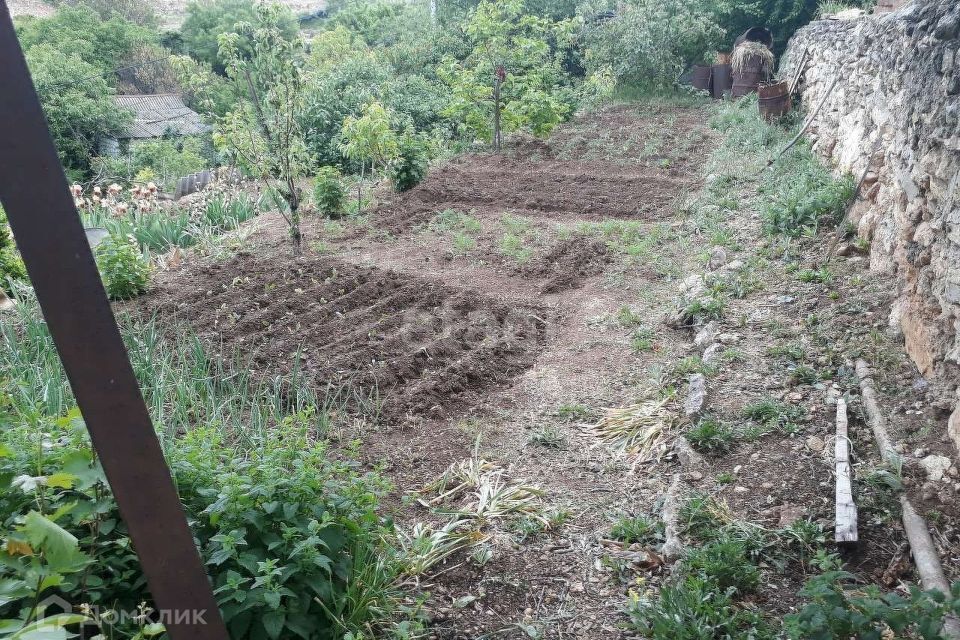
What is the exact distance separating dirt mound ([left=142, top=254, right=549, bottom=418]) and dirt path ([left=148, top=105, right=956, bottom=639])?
0.02m

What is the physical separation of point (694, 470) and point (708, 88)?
14612mm

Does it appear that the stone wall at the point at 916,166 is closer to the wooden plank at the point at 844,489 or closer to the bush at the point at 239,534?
the wooden plank at the point at 844,489

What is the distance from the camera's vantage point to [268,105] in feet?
21.9

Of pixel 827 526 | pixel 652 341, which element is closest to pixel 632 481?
pixel 827 526

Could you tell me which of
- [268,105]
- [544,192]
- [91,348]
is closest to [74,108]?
[268,105]

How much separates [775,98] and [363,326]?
820 cm

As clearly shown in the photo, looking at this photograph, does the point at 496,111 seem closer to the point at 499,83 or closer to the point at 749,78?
the point at 499,83

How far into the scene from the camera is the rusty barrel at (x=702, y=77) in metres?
15.5

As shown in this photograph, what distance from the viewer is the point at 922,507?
8.57 feet

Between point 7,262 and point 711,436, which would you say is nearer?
point 711,436

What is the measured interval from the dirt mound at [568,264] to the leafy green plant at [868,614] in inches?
169

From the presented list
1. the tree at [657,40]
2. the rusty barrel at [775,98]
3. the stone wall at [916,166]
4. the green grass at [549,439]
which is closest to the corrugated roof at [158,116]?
the tree at [657,40]

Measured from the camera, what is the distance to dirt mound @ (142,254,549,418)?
14.7 ft

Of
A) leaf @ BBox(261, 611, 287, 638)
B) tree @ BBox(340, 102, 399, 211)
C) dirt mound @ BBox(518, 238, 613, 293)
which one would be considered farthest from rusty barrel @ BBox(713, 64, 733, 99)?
leaf @ BBox(261, 611, 287, 638)
